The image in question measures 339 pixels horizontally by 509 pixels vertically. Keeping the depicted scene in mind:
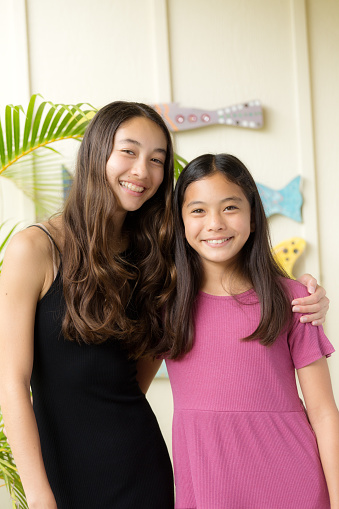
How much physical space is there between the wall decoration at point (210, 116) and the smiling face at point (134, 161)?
1.49 metres

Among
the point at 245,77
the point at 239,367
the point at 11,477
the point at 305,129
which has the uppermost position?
the point at 245,77

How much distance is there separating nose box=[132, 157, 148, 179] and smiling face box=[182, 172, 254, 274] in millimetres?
→ 152

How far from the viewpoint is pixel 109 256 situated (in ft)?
4.60

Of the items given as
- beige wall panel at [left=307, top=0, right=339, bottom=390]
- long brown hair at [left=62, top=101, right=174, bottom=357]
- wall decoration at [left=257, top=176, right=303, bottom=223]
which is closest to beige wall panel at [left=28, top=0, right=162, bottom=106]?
wall decoration at [left=257, top=176, right=303, bottom=223]

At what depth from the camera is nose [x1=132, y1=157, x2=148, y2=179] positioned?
139 cm

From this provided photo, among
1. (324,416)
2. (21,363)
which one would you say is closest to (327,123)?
(324,416)

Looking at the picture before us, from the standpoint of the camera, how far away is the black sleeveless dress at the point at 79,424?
4.28ft

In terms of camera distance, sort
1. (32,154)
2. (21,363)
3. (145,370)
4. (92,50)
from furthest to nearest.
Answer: (92,50)
(32,154)
(145,370)
(21,363)

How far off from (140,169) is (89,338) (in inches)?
16.1

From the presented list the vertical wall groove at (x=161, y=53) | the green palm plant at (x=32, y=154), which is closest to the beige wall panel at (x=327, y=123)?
the vertical wall groove at (x=161, y=53)

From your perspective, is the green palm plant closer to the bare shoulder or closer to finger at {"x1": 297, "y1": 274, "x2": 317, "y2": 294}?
the bare shoulder

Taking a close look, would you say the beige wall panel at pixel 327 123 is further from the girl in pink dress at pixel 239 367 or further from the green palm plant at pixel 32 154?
the girl in pink dress at pixel 239 367

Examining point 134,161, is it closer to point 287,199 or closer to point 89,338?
point 89,338

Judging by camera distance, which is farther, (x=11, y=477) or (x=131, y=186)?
(x=11, y=477)
